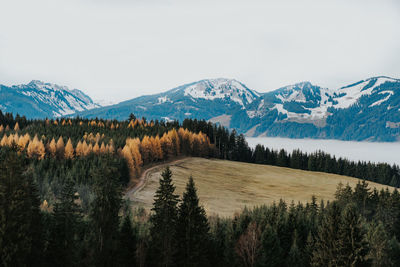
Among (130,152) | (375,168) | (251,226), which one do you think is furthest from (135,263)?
(375,168)

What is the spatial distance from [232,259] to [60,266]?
75.5 ft

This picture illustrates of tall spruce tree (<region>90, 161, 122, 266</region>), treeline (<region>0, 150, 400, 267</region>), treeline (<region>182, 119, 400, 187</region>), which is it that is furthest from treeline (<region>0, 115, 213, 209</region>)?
treeline (<region>182, 119, 400, 187</region>)

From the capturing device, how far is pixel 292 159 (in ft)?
579

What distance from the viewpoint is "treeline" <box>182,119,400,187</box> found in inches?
6806

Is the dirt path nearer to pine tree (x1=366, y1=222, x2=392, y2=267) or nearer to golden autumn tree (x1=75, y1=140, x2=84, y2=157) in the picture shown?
golden autumn tree (x1=75, y1=140, x2=84, y2=157)

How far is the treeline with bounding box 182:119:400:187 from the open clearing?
29.8 meters

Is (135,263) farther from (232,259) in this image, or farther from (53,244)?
(232,259)

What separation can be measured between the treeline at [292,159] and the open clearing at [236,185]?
29.8 metres

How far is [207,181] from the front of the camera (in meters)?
107

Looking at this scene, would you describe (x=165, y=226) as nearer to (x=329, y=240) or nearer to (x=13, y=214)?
(x=13, y=214)

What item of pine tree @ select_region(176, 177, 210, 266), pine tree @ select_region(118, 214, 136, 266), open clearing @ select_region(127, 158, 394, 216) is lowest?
open clearing @ select_region(127, 158, 394, 216)

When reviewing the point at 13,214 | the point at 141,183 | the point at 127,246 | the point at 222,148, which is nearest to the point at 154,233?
the point at 127,246

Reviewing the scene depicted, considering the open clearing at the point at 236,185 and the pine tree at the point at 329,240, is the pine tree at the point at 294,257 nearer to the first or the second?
the pine tree at the point at 329,240

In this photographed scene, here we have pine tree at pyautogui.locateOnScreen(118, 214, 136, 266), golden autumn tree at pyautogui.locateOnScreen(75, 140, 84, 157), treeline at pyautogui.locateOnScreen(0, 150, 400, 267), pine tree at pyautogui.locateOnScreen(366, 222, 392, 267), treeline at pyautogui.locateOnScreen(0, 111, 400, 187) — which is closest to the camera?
treeline at pyautogui.locateOnScreen(0, 150, 400, 267)
